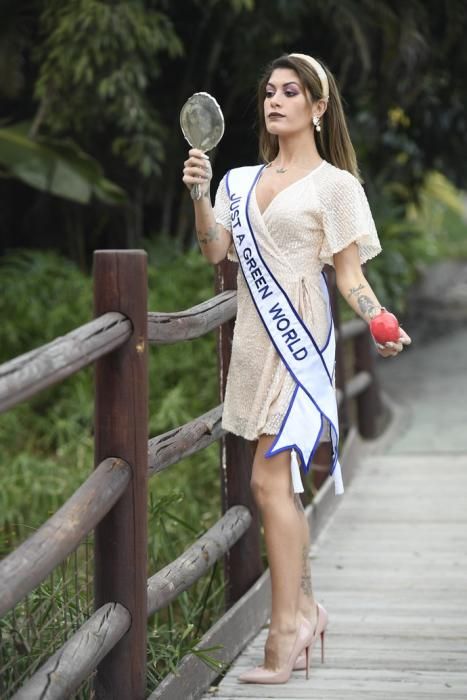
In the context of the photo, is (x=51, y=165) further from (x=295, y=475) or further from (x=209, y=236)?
(x=295, y=475)

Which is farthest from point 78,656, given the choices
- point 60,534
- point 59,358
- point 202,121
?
point 202,121

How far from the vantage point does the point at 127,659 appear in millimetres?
3645

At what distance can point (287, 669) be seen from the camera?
13.9 ft

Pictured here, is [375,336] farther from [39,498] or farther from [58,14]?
[58,14]

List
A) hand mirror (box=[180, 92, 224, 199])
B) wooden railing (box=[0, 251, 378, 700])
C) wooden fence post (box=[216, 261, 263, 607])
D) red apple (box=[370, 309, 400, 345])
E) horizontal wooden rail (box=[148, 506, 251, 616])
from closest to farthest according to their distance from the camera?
wooden railing (box=[0, 251, 378, 700])
hand mirror (box=[180, 92, 224, 199])
red apple (box=[370, 309, 400, 345])
horizontal wooden rail (box=[148, 506, 251, 616])
wooden fence post (box=[216, 261, 263, 607])

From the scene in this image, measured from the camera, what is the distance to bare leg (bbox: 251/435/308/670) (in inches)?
163

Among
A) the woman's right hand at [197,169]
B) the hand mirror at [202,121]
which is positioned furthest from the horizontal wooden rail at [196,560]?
the hand mirror at [202,121]

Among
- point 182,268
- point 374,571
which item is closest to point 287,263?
point 374,571

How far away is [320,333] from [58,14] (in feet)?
20.7

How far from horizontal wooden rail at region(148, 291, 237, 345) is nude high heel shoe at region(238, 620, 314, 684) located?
94 cm

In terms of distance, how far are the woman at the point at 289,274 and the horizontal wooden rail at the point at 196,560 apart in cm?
25

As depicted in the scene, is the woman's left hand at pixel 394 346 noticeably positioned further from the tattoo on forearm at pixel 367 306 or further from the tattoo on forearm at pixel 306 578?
the tattoo on forearm at pixel 306 578

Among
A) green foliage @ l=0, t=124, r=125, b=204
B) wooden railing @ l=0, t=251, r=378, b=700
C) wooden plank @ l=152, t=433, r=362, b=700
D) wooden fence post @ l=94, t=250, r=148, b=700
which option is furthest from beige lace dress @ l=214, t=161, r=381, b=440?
green foliage @ l=0, t=124, r=125, b=204

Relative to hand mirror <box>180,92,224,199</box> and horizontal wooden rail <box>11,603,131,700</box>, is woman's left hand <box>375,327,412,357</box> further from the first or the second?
horizontal wooden rail <box>11,603,131,700</box>
